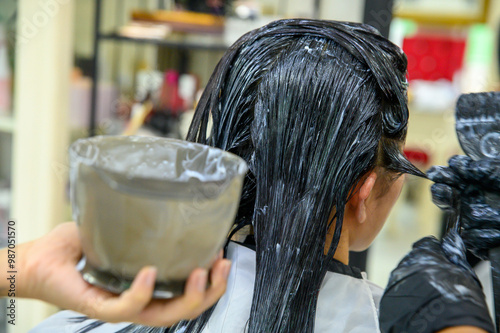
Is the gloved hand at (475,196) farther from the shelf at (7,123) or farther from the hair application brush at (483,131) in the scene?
the shelf at (7,123)

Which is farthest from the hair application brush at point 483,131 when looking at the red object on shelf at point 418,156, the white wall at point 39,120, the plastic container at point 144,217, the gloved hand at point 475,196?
the red object on shelf at point 418,156

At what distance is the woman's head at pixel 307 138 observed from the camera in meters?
0.65

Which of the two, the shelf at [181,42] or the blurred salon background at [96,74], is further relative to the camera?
the shelf at [181,42]

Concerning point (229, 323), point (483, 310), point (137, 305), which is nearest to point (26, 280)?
point (137, 305)

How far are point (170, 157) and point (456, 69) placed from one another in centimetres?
311

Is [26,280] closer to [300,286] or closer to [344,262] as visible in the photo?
[300,286]

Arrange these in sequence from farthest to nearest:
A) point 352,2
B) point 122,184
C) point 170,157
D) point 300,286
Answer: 1. point 352,2
2. point 300,286
3. point 170,157
4. point 122,184

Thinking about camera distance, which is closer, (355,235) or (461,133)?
(461,133)

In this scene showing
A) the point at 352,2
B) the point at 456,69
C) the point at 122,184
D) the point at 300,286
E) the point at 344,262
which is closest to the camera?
the point at 122,184

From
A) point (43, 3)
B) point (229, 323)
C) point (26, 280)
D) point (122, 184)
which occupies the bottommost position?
point (229, 323)

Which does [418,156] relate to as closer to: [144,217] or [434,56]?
[434,56]

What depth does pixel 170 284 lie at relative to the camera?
16.8 inches

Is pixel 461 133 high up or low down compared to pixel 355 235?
up

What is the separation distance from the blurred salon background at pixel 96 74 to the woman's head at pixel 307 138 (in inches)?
8.9
